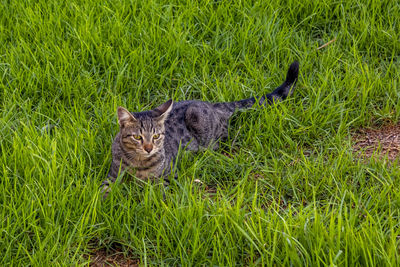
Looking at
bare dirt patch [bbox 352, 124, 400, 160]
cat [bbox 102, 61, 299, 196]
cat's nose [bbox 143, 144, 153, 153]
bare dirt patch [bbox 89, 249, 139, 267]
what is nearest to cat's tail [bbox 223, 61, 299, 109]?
cat [bbox 102, 61, 299, 196]

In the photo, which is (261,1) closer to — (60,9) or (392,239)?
(60,9)

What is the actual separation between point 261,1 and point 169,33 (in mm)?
1151

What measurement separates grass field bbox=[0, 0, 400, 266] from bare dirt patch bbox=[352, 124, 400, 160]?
95mm

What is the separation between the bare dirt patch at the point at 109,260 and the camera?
3.25 meters

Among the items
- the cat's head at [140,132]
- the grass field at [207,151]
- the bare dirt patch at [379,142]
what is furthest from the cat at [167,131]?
the bare dirt patch at [379,142]

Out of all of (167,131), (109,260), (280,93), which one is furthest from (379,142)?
(109,260)

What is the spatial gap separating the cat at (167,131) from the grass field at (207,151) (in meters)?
0.13

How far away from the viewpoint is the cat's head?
3789 mm

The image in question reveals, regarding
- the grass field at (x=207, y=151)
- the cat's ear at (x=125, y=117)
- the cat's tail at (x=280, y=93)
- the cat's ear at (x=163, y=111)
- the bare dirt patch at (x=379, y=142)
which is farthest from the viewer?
the cat's tail at (x=280, y=93)

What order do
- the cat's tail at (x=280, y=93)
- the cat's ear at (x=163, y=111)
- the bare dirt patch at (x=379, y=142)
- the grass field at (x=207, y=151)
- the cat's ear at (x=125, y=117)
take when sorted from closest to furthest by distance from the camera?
the grass field at (x=207, y=151) < the cat's ear at (x=125, y=117) < the cat's ear at (x=163, y=111) < the bare dirt patch at (x=379, y=142) < the cat's tail at (x=280, y=93)

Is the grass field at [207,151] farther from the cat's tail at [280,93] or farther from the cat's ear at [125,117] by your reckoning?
the cat's ear at [125,117]

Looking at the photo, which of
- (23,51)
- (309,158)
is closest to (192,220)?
(309,158)

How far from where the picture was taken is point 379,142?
4090mm

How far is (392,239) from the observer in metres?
2.88
